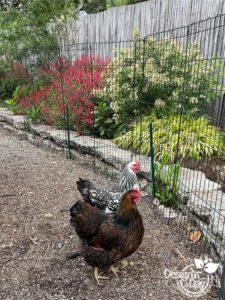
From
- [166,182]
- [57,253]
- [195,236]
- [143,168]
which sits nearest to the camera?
[57,253]

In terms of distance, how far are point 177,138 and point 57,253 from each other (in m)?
2.54

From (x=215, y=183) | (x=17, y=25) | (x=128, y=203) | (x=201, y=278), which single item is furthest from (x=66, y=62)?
(x=201, y=278)

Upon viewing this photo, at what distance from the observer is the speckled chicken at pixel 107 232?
2.66 m

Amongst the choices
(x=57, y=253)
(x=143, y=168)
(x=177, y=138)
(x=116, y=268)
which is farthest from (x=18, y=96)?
(x=116, y=268)

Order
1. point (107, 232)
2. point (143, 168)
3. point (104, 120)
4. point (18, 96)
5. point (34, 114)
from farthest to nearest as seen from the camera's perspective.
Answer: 1. point (18, 96)
2. point (34, 114)
3. point (104, 120)
4. point (143, 168)
5. point (107, 232)

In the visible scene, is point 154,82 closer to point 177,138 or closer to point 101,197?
point 177,138

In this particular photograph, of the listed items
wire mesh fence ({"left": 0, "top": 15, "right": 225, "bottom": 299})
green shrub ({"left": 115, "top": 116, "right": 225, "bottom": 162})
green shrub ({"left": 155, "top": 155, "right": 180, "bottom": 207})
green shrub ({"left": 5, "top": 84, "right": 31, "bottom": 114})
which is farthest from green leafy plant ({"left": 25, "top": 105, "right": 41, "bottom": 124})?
green shrub ({"left": 155, "top": 155, "right": 180, "bottom": 207})

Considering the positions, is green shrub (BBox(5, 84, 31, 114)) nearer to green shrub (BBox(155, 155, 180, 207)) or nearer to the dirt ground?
the dirt ground

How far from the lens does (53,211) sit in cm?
393

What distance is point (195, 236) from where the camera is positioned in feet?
10.8

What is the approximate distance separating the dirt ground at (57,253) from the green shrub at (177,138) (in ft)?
2.78

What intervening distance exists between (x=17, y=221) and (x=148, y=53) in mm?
3479

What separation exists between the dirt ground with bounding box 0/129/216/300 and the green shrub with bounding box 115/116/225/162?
0.85 m

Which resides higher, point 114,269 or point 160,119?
point 160,119
